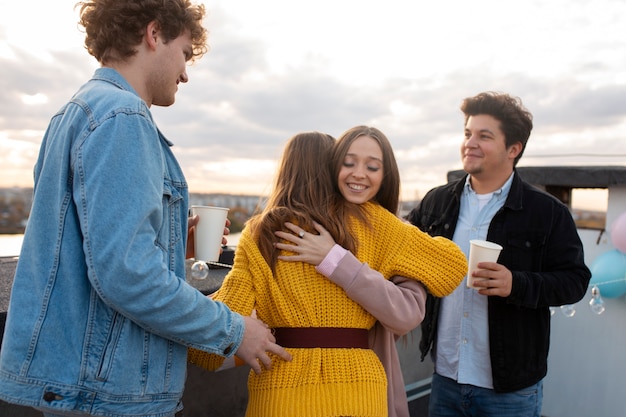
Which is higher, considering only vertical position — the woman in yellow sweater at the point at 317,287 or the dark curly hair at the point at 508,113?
the dark curly hair at the point at 508,113

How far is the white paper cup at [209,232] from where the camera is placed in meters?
1.90

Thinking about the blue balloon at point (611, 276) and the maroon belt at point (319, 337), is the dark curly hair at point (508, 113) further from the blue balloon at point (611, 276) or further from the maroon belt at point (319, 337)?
the blue balloon at point (611, 276)

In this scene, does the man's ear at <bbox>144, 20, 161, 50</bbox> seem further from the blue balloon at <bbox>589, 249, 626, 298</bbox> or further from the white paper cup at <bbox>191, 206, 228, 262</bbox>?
the blue balloon at <bbox>589, 249, 626, 298</bbox>

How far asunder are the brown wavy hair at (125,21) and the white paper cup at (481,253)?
52.5 inches

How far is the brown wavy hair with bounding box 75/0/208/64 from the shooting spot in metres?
1.33

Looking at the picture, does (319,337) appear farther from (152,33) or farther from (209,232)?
(152,33)

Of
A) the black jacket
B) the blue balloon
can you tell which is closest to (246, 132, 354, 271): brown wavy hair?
the black jacket

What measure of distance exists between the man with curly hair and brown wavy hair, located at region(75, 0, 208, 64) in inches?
1.2

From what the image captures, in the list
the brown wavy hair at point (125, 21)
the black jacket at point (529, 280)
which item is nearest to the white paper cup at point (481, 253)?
the black jacket at point (529, 280)

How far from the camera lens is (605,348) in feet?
13.2

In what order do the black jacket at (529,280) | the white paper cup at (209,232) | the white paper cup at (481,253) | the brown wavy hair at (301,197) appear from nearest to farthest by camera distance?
1. the brown wavy hair at (301,197)
2. the white paper cup at (209,232)
3. the white paper cup at (481,253)
4. the black jacket at (529,280)

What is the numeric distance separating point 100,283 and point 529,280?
1.74 metres

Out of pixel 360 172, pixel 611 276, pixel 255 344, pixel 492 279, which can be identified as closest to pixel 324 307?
pixel 255 344

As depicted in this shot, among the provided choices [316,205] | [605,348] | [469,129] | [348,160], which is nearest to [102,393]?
[316,205]
